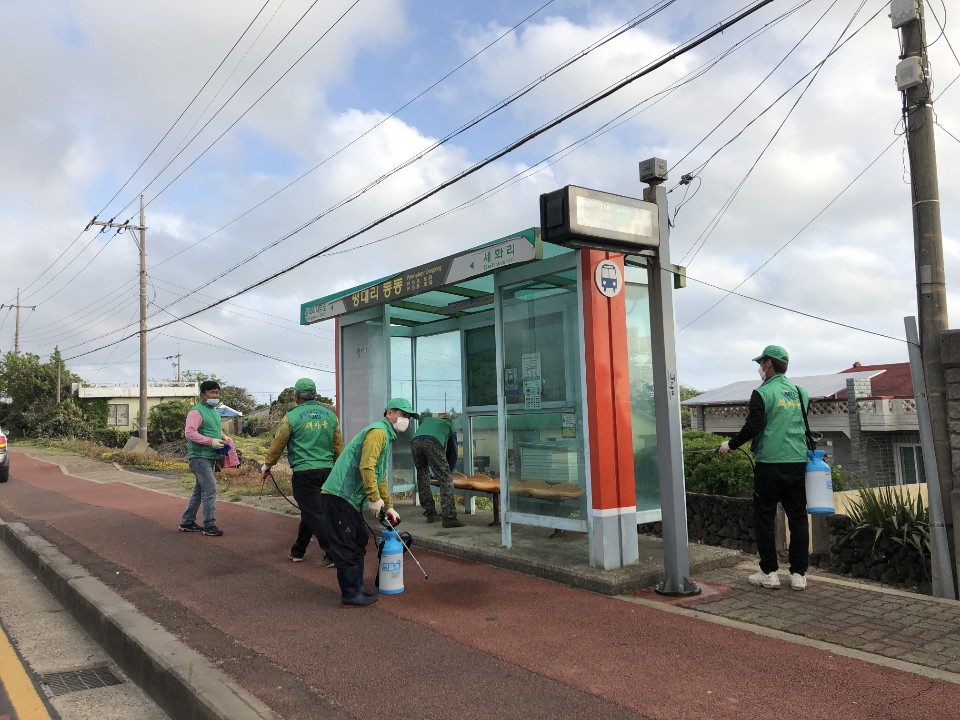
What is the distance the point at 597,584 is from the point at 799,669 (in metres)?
1.95

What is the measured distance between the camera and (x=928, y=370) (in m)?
5.91

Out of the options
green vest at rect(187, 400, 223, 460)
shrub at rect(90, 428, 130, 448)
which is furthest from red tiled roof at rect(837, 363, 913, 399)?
shrub at rect(90, 428, 130, 448)

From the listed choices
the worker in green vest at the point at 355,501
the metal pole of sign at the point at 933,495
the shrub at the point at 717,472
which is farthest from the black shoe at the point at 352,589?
the shrub at the point at 717,472

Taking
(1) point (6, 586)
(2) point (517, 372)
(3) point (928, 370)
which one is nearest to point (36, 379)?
(1) point (6, 586)

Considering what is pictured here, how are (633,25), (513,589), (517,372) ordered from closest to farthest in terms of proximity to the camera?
(513,589) < (517,372) < (633,25)

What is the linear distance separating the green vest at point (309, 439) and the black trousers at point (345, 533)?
3.69 feet

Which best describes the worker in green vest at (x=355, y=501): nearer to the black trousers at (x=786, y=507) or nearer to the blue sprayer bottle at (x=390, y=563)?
the blue sprayer bottle at (x=390, y=563)

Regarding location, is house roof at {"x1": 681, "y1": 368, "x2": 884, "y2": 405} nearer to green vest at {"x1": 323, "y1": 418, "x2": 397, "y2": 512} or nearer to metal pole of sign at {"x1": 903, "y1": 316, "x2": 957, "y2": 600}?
metal pole of sign at {"x1": 903, "y1": 316, "x2": 957, "y2": 600}

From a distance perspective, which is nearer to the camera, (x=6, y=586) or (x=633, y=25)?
(x=6, y=586)

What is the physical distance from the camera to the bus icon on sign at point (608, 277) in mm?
6369

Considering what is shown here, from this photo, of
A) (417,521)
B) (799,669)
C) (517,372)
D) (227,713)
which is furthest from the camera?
(417,521)

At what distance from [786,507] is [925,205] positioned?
9.19 feet

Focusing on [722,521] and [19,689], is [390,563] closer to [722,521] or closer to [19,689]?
[19,689]

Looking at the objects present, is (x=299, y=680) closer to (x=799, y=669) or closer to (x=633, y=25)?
(x=799, y=669)
